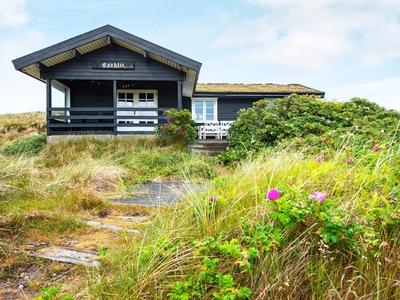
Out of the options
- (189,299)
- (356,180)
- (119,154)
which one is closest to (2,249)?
(189,299)

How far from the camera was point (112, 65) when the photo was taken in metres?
11.2

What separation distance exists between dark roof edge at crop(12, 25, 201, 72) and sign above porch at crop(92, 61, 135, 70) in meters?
1.02

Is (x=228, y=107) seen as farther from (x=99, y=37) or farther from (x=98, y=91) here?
(x=99, y=37)

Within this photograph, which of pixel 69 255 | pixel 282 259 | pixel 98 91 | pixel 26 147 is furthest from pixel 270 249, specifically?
pixel 98 91

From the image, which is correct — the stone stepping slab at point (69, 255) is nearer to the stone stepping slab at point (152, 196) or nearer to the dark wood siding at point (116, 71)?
the stone stepping slab at point (152, 196)

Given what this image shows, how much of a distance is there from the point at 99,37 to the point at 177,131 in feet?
15.7

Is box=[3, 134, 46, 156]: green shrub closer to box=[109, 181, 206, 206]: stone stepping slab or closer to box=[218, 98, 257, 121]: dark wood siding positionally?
box=[109, 181, 206, 206]: stone stepping slab

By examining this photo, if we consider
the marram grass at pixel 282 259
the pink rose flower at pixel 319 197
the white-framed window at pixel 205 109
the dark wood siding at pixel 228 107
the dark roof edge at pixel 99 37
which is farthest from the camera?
the dark wood siding at pixel 228 107

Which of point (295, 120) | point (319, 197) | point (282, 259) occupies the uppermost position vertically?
point (295, 120)

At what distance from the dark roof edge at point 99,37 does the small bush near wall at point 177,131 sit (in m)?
1.99

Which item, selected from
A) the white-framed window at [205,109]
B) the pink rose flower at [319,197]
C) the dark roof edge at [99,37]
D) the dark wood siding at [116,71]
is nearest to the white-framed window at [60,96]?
the dark wood siding at [116,71]

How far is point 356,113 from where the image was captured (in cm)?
763

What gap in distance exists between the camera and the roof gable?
33.1 feet

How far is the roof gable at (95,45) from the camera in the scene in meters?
10.1
